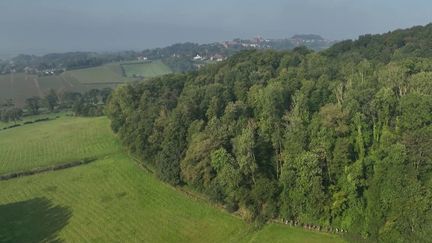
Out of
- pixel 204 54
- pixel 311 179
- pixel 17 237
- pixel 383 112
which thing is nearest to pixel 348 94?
A: pixel 383 112

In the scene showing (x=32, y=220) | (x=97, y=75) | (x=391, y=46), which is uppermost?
(x=391, y=46)

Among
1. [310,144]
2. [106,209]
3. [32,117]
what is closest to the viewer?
[310,144]

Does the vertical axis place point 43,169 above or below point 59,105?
above

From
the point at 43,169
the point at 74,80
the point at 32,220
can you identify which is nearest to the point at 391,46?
the point at 43,169

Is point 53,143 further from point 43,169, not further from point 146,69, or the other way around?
point 146,69

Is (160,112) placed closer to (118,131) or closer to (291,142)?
(118,131)

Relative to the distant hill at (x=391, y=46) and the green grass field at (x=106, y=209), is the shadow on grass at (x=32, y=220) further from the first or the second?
the distant hill at (x=391, y=46)
